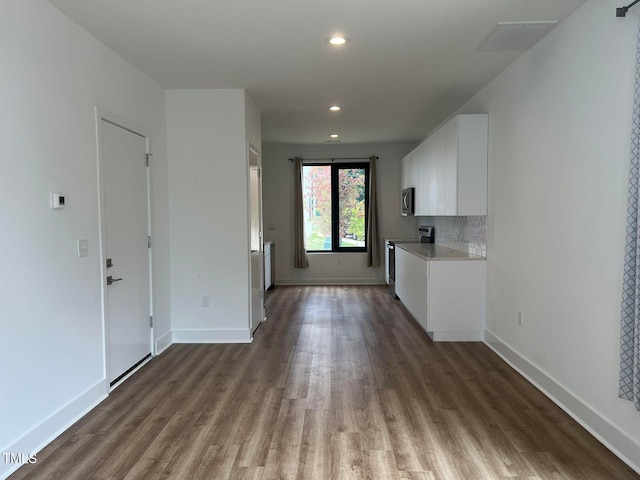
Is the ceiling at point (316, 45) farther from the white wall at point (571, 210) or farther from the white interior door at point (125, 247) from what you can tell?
the white interior door at point (125, 247)

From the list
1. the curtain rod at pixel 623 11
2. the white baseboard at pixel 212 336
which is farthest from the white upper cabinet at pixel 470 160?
the white baseboard at pixel 212 336

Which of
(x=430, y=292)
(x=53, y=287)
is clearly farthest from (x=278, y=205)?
(x=53, y=287)

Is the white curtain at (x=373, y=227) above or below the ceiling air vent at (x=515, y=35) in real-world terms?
below

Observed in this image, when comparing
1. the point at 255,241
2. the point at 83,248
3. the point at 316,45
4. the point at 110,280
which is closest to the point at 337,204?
the point at 255,241

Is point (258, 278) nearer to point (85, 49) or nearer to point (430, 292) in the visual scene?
point (430, 292)

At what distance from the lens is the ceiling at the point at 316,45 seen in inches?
104

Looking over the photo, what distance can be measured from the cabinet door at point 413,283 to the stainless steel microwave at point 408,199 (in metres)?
0.91

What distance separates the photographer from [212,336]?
4.48 meters

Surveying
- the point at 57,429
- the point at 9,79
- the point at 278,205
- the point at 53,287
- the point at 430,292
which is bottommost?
the point at 57,429

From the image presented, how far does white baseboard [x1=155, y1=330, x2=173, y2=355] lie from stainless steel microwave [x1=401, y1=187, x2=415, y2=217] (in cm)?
413

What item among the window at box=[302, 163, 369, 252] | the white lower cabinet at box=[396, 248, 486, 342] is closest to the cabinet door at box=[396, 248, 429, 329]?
the white lower cabinet at box=[396, 248, 486, 342]

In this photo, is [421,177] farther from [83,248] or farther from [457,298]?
[83,248]

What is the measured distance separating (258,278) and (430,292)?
6.59 feet

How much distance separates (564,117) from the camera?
2.89 metres
